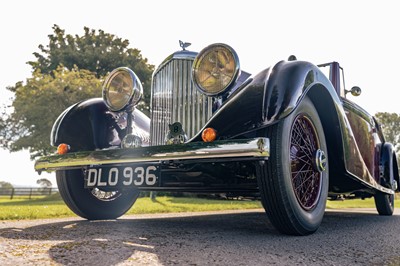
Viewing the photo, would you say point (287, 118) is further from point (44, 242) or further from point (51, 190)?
point (51, 190)

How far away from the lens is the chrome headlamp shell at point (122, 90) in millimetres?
3674

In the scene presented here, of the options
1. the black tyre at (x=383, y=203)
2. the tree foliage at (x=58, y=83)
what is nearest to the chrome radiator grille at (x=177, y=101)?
the black tyre at (x=383, y=203)

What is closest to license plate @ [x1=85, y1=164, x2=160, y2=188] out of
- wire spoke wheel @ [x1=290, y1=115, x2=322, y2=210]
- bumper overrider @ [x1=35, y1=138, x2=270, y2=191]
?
bumper overrider @ [x1=35, y1=138, x2=270, y2=191]

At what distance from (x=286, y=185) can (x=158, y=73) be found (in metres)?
1.99

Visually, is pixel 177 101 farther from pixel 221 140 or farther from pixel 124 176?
pixel 221 140

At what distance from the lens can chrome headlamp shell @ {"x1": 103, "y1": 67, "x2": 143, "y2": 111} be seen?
12.1 ft

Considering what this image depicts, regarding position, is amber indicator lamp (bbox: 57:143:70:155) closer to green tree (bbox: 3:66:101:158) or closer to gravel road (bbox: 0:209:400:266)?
gravel road (bbox: 0:209:400:266)

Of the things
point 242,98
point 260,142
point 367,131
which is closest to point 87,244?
point 260,142

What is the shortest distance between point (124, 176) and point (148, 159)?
367 mm

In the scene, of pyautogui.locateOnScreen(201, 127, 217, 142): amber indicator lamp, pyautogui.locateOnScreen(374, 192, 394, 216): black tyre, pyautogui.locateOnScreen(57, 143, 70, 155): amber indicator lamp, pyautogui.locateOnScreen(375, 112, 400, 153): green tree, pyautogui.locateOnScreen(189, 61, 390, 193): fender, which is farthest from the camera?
pyautogui.locateOnScreen(375, 112, 400, 153): green tree

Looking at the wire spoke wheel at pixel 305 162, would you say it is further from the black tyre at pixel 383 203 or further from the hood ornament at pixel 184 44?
the black tyre at pixel 383 203

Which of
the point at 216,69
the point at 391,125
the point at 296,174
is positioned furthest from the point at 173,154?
the point at 391,125

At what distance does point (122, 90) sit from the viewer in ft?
12.3

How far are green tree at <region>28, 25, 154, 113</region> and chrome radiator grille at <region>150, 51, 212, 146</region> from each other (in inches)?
675
